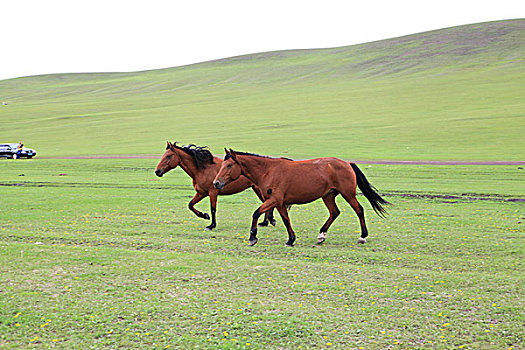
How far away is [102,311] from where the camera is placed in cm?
779

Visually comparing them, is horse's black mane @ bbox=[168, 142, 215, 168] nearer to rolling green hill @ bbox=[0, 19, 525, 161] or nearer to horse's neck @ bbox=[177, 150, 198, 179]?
horse's neck @ bbox=[177, 150, 198, 179]

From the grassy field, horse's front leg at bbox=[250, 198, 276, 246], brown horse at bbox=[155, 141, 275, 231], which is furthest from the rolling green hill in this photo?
horse's front leg at bbox=[250, 198, 276, 246]

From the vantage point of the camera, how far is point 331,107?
80938mm

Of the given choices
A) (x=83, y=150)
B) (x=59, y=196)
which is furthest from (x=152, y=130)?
(x=59, y=196)

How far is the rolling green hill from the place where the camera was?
51375 mm

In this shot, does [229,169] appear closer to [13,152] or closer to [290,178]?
[290,178]

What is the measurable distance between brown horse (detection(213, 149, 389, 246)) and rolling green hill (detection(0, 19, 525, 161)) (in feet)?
94.1

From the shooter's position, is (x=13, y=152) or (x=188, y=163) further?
(x=13, y=152)

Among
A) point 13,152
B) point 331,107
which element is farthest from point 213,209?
point 331,107

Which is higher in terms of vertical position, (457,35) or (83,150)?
(457,35)

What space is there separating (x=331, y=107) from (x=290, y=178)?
69910mm

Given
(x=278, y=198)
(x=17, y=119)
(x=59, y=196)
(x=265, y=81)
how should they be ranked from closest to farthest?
(x=278, y=198), (x=59, y=196), (x=17, y=119), (x=265, y=81)

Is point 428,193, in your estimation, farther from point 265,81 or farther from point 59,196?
point 265,81

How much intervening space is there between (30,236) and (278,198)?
22.0 feet
